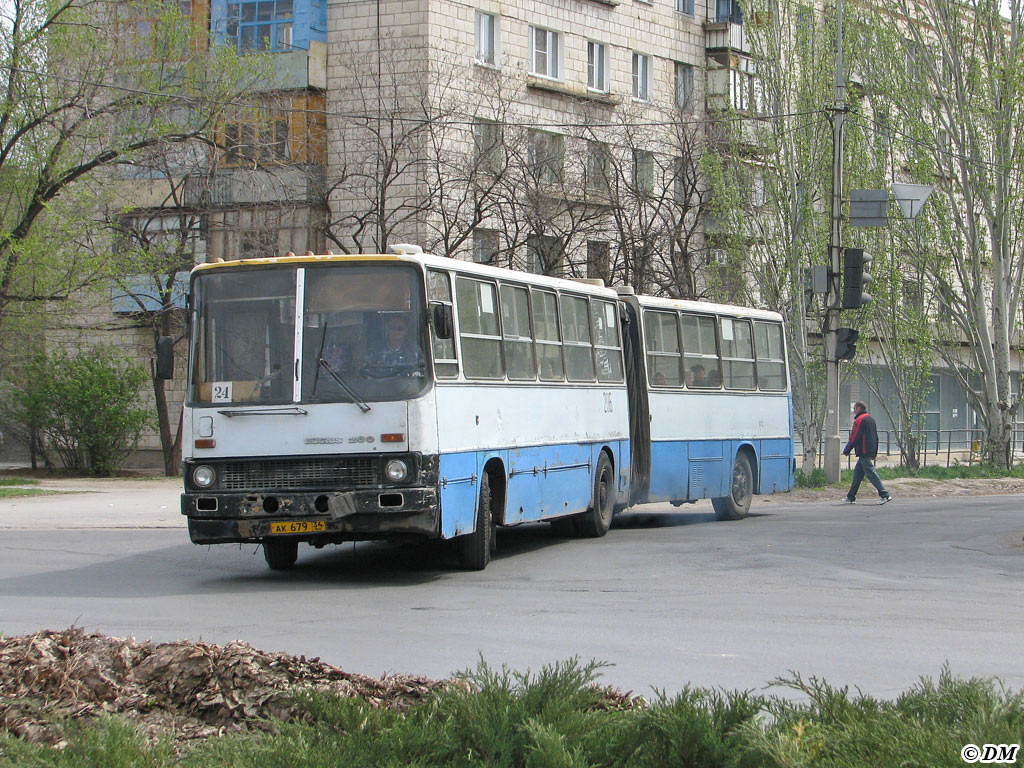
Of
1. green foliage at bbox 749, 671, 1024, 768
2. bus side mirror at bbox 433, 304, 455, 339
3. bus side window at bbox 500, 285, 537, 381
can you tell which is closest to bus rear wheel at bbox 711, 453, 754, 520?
bus side window at bbox 500, 285, 537, 381

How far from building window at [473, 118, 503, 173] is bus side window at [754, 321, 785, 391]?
12913 mm

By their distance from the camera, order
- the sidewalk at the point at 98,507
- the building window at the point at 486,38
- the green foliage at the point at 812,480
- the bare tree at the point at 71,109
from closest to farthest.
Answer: the sidewalk at the point at 98,507, the green foliage at the point at 812,480, the bare tree at the point at 71,109, the building window at the point at 486,38

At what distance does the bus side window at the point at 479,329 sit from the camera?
1377 centimetres

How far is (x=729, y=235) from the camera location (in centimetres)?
3444

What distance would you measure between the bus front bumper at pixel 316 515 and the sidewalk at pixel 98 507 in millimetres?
7106

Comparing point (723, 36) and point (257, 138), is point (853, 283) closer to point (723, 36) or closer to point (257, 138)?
point (257, 138)

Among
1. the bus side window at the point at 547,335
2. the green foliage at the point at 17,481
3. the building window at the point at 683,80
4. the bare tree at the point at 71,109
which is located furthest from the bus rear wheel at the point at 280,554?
the building window at the point at 683,80

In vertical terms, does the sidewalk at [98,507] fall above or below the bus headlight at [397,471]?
below

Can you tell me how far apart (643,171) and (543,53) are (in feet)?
17.3

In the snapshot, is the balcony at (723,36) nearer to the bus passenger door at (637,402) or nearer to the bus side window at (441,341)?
the bus passenger door at (637,402)

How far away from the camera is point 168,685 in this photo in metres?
6.47

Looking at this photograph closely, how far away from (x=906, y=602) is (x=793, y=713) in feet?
22.0

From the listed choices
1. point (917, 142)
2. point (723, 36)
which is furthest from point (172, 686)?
point (723, 36)

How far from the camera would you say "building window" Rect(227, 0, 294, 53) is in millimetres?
38625
